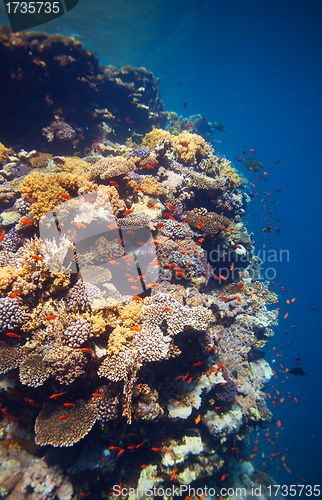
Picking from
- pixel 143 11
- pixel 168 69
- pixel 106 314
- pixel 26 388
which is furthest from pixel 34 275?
pixel 168 69

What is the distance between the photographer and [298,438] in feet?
123

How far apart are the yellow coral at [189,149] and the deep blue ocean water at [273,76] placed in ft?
16.4

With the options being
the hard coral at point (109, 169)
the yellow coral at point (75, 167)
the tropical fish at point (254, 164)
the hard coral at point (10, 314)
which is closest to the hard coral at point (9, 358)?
the hard coral at point (10, 314)

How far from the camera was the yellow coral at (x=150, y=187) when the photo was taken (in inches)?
263

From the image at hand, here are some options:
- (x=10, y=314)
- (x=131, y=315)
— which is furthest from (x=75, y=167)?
(x=131, y=315)

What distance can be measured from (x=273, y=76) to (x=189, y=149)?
2275 inches

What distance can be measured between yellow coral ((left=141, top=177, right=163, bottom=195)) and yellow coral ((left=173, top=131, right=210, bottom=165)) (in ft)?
12.0

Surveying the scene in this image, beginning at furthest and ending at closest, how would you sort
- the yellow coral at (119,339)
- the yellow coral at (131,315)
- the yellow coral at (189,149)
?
the yellow coral at (189,149)
the yellow coral at (131,315)
the yellow coral at (119,339)

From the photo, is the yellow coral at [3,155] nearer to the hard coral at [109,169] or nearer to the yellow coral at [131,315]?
the hard coral at [109,169]

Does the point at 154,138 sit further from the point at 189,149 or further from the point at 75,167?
the point at 75,167

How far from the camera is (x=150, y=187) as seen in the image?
21.9ft

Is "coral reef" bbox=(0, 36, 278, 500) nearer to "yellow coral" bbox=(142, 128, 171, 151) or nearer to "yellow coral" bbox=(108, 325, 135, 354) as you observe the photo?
"yellow coral" bbox=(108, 325, 135, 354)

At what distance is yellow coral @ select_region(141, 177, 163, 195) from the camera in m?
6.67

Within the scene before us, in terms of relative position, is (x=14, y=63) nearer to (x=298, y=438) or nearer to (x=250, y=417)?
(x=250, y=417)
